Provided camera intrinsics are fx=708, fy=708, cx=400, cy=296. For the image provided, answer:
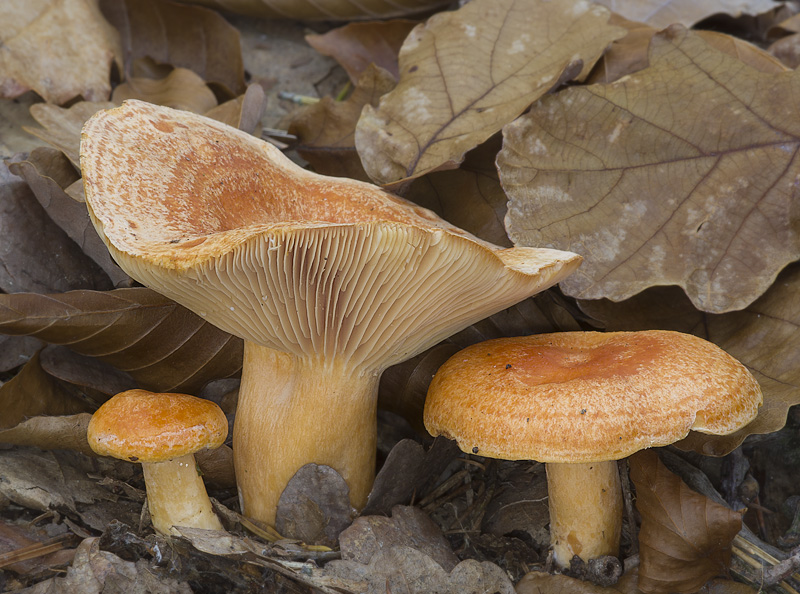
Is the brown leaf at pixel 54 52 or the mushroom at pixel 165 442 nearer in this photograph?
the mushroom at pixel 165 442

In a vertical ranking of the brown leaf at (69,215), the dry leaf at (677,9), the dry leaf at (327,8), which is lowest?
the brown leaf at (69,215)

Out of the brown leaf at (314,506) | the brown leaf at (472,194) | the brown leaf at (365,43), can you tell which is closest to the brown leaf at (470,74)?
the brown leaf at (472,194)

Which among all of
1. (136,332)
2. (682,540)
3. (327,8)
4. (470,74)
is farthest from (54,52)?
(682,540)

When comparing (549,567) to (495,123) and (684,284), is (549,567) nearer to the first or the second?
(684,284)

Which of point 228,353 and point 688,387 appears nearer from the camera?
point 688,387

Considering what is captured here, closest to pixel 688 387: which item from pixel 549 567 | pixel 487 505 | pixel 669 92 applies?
pixel 549 567

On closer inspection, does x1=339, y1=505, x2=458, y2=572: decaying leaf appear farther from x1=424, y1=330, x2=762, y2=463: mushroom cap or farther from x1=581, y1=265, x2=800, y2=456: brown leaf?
x1=581, y1=265, x2=800, y2=456: brown leaf

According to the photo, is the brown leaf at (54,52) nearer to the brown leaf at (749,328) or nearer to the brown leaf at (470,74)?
the brown leaf at (470,74)
